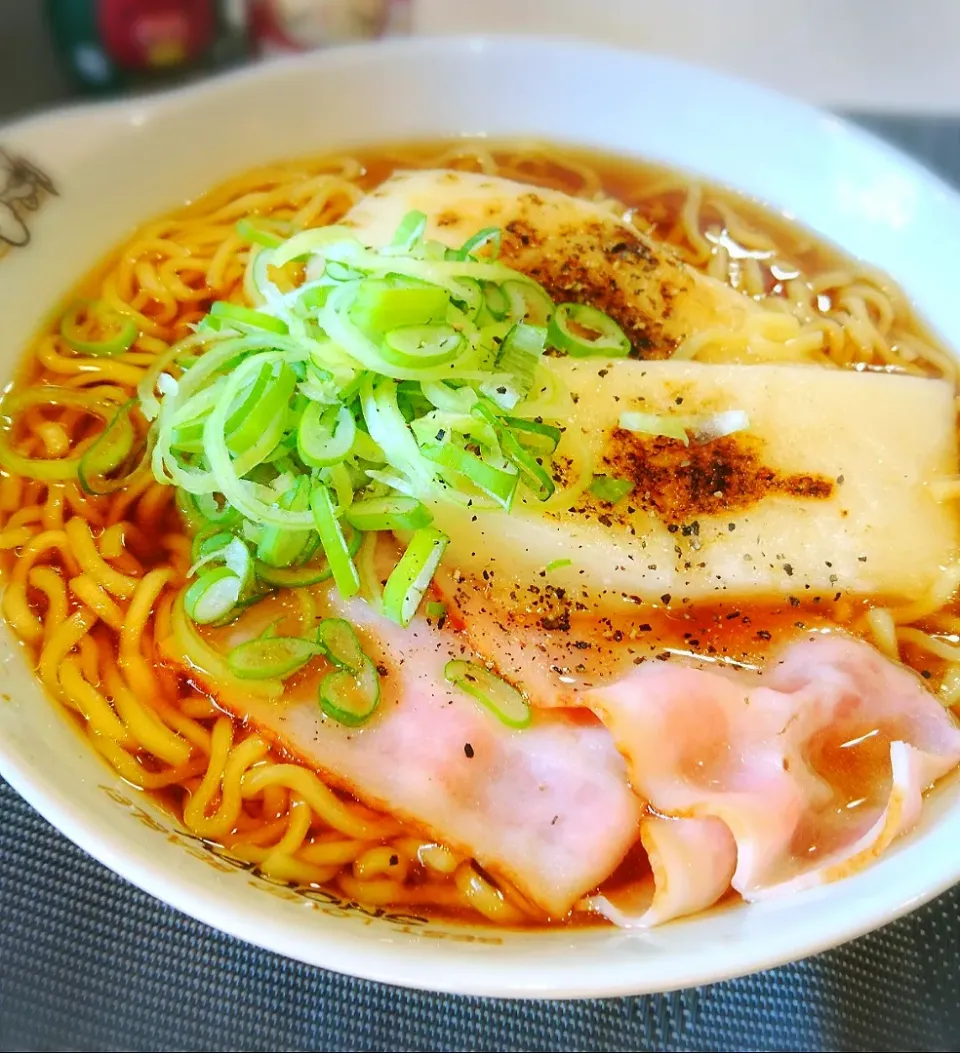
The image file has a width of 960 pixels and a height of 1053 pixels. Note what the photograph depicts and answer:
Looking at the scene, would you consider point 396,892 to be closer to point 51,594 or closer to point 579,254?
point 51,594

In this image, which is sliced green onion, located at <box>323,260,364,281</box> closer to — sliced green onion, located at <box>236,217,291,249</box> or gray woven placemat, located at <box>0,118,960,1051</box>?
sliced green onion, located at <box>236,217,291,249</box>

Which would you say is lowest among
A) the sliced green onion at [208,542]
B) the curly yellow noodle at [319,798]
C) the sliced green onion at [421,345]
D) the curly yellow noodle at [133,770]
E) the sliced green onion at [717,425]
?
the curly yellow noodle at [319,798]

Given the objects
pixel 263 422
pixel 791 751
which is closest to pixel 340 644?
pixel 263 422

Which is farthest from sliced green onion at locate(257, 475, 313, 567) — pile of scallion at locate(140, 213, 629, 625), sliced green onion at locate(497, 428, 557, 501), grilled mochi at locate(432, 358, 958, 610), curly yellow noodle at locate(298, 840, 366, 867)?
curly yellow noodle at locate(298, 840, 366, 867)

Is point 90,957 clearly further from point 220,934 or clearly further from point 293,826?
point 293,826

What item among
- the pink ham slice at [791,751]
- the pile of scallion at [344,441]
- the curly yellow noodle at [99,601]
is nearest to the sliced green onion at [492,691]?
the pile of scallion at [344,441]

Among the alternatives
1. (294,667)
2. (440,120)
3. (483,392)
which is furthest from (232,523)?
(440,120)

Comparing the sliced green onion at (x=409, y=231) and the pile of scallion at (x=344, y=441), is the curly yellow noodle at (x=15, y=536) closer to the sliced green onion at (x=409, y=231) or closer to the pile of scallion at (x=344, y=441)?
the pile of scallion at (x=344, y=441)
